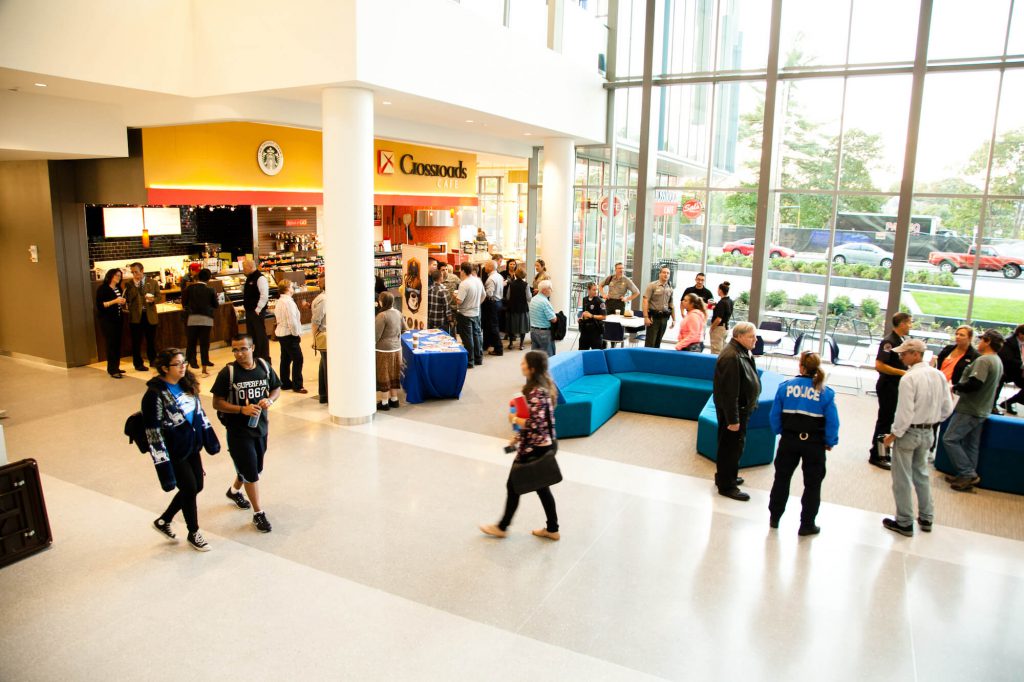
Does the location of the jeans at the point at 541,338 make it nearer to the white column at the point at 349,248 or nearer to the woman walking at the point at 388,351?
the woman walking at the point at 388,351

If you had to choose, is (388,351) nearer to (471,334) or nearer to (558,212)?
(471,334)

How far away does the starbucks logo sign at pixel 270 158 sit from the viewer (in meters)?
11.9

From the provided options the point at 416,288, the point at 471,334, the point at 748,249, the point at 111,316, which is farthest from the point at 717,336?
the point at 111,316

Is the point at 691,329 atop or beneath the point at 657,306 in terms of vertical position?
beneath

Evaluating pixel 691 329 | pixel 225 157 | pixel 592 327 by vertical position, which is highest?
pixel 225 157

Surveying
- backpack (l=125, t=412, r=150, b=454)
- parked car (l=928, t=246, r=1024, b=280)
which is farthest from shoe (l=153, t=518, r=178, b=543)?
parked car (l=928, t=246, r=1024, b=280)

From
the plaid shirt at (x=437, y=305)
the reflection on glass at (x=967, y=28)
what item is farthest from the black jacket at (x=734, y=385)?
the reflection on glass at (x=967, y=28)

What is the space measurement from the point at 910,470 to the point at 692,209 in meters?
8.86

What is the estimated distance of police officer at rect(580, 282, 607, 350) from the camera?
11.0m

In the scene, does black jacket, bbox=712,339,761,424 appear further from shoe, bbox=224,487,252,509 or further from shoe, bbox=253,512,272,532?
shoe, bbox=224,487,252,509

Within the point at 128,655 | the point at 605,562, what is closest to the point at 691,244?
Result: the point at 605,562

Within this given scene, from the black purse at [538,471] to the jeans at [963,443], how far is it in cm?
459

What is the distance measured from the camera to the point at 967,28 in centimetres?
1151

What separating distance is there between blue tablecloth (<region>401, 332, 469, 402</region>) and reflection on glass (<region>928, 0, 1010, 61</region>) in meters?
9.53
